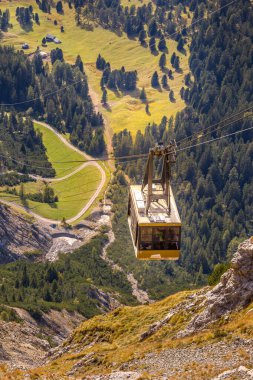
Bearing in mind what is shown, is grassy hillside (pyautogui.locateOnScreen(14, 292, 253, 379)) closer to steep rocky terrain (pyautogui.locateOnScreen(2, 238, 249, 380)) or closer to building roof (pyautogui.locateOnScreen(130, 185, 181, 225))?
steep rocky terrain (pyautogui.locateOnScreen(2, 238, 249, 380))

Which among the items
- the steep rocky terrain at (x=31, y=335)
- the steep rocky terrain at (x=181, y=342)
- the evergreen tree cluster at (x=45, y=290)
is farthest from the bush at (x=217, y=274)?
the evergreen tree cluster at (x=45, y=290)

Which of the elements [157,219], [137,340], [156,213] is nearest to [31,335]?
[137,340]

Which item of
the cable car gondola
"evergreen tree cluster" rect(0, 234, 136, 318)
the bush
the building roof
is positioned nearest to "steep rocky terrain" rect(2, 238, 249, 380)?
the cable car gondola

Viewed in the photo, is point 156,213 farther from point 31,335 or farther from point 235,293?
point 31,335

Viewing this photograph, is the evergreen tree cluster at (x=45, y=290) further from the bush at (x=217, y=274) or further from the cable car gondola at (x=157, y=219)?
the cable car gondola at (x=157, y=219)

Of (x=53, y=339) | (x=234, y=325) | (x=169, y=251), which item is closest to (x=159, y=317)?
(x=169, y=251)

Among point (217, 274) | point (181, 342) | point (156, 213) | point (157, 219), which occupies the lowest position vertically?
point (181, 342)

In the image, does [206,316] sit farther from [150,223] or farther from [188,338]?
[150,223]
